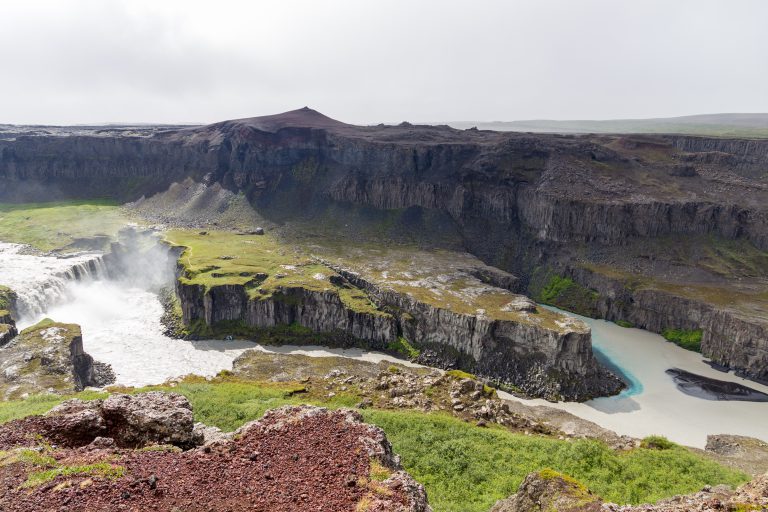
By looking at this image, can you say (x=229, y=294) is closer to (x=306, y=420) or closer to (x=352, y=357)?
(x=352, y=357)

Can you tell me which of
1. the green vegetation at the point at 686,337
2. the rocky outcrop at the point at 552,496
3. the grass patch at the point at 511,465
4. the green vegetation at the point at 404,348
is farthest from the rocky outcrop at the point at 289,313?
the rocky outcrop at the point at 552,496

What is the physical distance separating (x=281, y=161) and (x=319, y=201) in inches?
1090

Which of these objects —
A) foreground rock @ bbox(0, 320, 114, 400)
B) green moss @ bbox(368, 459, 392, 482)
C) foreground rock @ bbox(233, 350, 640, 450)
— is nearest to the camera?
green moss @ bbox(368, 459, 392, 482)

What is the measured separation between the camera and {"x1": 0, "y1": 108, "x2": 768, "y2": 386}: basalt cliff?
3679 inches

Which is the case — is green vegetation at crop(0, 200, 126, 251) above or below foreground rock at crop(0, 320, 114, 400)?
above

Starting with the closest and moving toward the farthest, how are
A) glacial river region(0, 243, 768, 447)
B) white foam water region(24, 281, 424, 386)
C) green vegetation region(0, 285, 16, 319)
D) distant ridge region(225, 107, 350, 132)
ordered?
glacial river region(0, 243, 768, 447) → white foam water region(24, 281, 424, 386) → green vegetation region(0, 285, 16, 319) → distant ridge region(225, 107, 350, 132)

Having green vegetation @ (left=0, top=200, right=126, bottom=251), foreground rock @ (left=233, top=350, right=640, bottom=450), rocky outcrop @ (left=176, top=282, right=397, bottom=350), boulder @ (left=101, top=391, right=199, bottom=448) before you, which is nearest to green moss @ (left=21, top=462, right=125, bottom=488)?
boulder @ (left=101, top=391, right=199, bottom=448)

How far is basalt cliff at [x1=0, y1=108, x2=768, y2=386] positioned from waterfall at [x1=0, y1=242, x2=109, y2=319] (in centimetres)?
4161

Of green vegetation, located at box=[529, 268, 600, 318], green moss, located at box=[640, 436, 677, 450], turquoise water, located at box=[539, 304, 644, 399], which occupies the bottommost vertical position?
turquoise water, located at box=[539, 304, 644, 399]

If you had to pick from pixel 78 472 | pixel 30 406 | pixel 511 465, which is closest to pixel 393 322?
pixel 511 465

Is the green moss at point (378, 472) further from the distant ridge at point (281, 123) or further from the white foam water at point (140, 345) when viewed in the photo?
the distant ridge at point (281, 123)

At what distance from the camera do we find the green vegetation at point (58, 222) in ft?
423

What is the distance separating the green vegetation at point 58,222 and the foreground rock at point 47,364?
73.4 meters

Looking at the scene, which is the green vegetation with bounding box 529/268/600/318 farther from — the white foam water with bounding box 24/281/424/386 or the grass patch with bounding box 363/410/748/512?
the grass patch with bounding box 363/410/748/512
